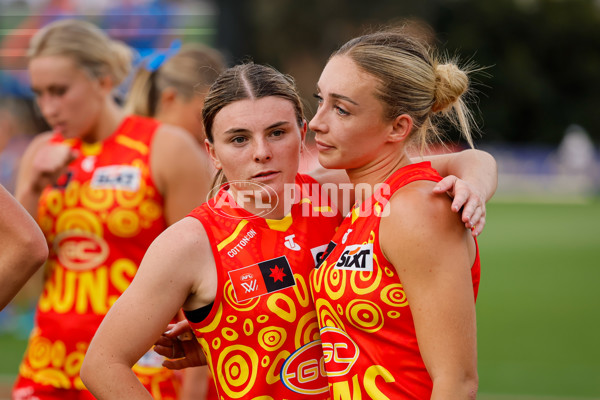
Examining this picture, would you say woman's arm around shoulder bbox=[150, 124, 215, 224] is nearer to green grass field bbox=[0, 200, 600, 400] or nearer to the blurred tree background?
green grass field bbox=[0, 200, 600, 400]

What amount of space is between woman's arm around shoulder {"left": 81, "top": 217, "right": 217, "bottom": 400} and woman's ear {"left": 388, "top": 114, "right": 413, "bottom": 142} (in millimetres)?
708

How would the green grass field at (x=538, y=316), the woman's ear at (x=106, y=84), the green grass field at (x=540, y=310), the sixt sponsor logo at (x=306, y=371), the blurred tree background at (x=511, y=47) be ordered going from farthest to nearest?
the blurred tree background at (x=511, y=47) < the green grass field at (x=540, y=310) < the green grass field at (x=538, y=316) < the woman's ear at (x=106, y=84) < the sixt sponsor logo at (x=306, y=371)

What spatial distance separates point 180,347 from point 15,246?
640 millimetres

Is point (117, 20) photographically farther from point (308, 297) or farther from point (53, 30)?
point (308, 297)

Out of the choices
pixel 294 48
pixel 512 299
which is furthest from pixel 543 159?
pixel 512 299

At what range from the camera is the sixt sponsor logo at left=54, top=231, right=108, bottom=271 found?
11.3ft

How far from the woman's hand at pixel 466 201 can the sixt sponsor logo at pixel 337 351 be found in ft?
1.53

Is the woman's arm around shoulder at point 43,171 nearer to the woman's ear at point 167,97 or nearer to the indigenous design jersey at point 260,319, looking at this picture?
the woman's ear at point 167,97

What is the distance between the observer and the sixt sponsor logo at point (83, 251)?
3436 millimetres

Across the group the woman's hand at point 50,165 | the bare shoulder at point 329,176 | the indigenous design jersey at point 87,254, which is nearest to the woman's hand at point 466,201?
the bare shoulder at point 329,176

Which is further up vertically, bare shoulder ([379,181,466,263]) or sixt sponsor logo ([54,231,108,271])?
sixt sponsor logo ([54,231,108,271])

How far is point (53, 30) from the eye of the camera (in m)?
3.58

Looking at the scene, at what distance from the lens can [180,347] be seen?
8.57 feet

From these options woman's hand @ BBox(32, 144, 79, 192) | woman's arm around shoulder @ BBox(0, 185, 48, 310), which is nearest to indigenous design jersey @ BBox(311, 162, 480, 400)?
woman's arm around shoulder @ BBox(0, 185, 48, 310)
